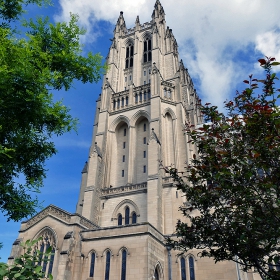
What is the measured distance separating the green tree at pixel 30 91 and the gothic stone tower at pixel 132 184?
1159 cm

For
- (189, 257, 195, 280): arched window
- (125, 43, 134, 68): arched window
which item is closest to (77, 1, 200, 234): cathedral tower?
(125, 43, 134, 68): arched window

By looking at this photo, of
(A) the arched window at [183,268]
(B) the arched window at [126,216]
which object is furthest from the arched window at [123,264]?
(B) the arched window at [126,216]

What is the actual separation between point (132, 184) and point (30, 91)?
22665 mm

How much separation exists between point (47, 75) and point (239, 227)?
7994 mm

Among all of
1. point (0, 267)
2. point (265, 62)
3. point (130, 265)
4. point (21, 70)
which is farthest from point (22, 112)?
point (130, 265)

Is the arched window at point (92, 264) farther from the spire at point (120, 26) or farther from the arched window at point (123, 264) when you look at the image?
the spire at point (120, 26)

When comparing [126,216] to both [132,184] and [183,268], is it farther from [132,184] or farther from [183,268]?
[183,268]

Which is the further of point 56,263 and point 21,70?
point 56,263

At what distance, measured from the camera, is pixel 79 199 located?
34094 mm

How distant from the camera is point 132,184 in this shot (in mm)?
30016

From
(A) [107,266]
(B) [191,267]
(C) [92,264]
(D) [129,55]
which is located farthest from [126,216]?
(D) [129,55]

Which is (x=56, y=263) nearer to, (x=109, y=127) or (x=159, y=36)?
(x=109, y=127)

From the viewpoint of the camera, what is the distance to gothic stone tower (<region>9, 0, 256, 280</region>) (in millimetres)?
20062

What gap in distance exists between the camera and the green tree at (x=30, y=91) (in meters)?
8.66
